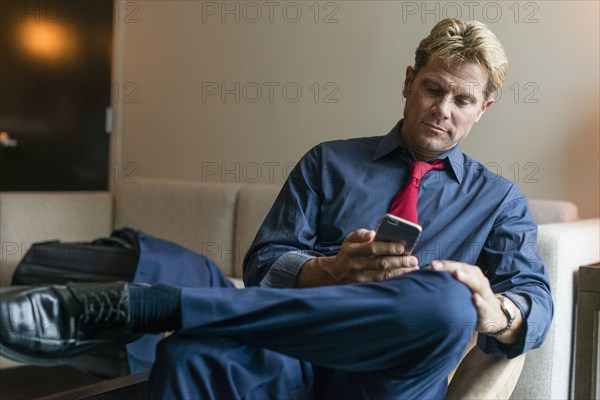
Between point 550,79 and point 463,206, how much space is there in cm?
93

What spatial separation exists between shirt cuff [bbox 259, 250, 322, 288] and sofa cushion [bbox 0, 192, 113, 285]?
1626 mm

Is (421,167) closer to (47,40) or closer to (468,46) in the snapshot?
(468,46)

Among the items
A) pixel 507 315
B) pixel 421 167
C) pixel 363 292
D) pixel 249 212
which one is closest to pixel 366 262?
pixel 363 292

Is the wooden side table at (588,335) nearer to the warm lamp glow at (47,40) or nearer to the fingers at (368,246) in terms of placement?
the fingers at (368,246)

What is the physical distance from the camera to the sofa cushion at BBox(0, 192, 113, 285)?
289 centimetres

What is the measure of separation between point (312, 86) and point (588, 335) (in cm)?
156

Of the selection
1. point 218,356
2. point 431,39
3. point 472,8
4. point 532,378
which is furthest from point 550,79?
point 218,356

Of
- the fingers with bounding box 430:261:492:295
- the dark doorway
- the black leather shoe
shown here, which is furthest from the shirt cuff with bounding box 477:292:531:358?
the dark doorway

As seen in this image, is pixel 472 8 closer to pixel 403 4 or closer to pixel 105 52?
pixel 403 4

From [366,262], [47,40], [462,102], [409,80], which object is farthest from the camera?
[47,40]

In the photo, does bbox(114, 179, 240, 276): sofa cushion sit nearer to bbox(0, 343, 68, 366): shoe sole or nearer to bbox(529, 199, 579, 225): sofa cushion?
bbox(529, 199, 579, 225): sofa cushion

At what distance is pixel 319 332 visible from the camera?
1227mm

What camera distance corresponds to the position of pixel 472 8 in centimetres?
253

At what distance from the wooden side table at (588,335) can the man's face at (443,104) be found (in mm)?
494
